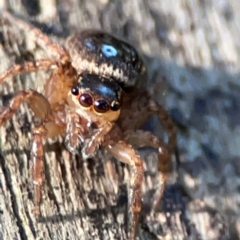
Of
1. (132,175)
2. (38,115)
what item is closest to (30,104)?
(38,115)

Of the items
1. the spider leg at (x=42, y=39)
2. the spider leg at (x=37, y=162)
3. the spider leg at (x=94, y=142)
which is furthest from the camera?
the spider leg at (x=42, y=39)

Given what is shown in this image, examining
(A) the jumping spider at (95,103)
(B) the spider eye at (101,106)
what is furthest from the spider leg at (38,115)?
(B) the spider eye at (101,106)

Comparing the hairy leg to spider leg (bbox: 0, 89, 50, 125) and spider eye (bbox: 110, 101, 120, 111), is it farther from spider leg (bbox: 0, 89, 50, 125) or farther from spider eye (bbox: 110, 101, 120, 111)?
spider leg (bbox: 0, 89, 50, 125)

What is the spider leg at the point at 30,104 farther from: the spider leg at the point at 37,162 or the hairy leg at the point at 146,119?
the hairy leg at the point at 146,119

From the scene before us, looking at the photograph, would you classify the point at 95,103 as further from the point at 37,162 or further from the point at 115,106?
the point at 37,162

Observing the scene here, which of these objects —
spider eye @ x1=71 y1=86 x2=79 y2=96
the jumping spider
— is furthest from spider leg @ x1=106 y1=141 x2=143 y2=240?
spider eye @ x1=71 y1=86 x2=79 y2=96

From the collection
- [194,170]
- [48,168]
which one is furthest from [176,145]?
[48,168]
